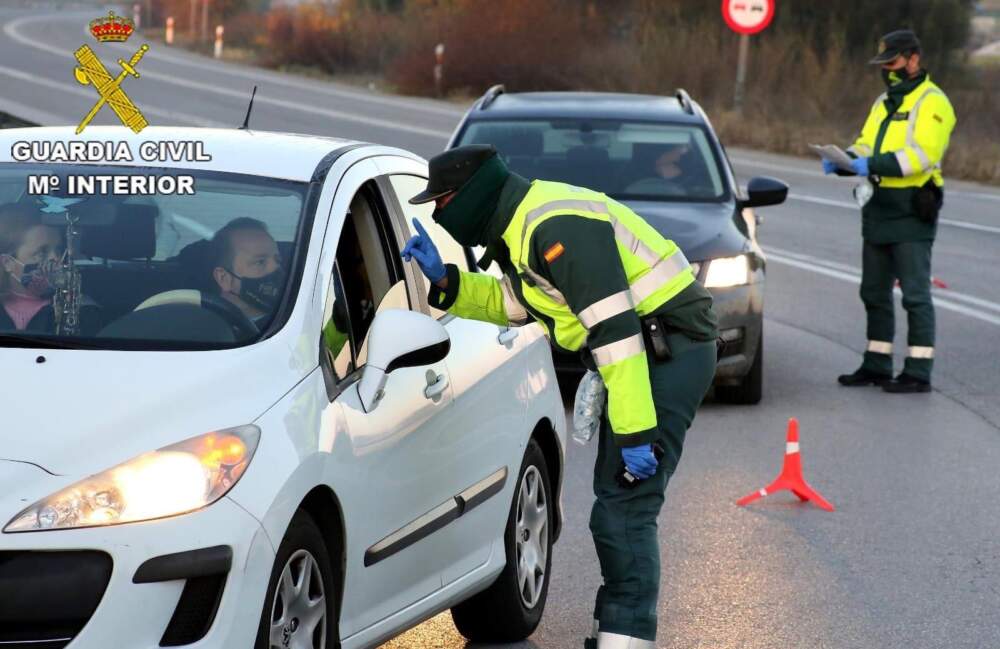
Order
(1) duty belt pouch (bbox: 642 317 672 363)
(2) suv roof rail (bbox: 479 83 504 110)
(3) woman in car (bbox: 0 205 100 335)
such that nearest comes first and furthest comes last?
(3) woman in car (bbox: 0 205 100 335)
(1) duty belt pouch (bbox: 642 317 672 363)
(2) suv roof rail (bbox: 479 83 504 110)

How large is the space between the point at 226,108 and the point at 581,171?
28.1 meters

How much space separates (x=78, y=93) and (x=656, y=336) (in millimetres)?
35714

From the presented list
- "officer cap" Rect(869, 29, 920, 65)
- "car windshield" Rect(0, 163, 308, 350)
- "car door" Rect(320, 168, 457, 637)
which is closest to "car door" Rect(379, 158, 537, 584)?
"car door" Rect(320, 168, 457, 637)

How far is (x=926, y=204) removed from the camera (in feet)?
37.7

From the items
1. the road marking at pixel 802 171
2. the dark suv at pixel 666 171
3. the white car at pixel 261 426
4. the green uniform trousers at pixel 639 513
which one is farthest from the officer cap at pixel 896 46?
the road marking at pixel 802 171

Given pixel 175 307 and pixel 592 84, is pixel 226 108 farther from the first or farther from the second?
pixel 175 307

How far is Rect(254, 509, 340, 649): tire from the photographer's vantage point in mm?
4145

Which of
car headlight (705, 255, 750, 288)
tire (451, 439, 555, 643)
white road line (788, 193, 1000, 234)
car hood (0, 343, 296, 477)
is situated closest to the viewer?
car hood (0, 343, 296, 477)

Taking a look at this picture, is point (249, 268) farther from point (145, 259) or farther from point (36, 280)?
point (36, 280)

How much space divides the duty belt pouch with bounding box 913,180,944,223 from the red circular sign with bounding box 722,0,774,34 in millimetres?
23811

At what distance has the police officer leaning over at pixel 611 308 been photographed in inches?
199

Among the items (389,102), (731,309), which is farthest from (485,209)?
(389,102)

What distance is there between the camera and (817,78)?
131ft

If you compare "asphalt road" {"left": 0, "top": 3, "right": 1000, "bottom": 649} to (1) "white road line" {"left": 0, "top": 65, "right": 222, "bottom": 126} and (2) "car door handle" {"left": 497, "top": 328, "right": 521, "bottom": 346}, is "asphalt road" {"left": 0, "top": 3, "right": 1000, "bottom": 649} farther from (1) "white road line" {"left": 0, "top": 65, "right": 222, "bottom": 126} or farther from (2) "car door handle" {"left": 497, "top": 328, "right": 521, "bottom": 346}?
(1) "white road line" {"left": 0, "top": 65, "right": 222, "bottom": 126}
